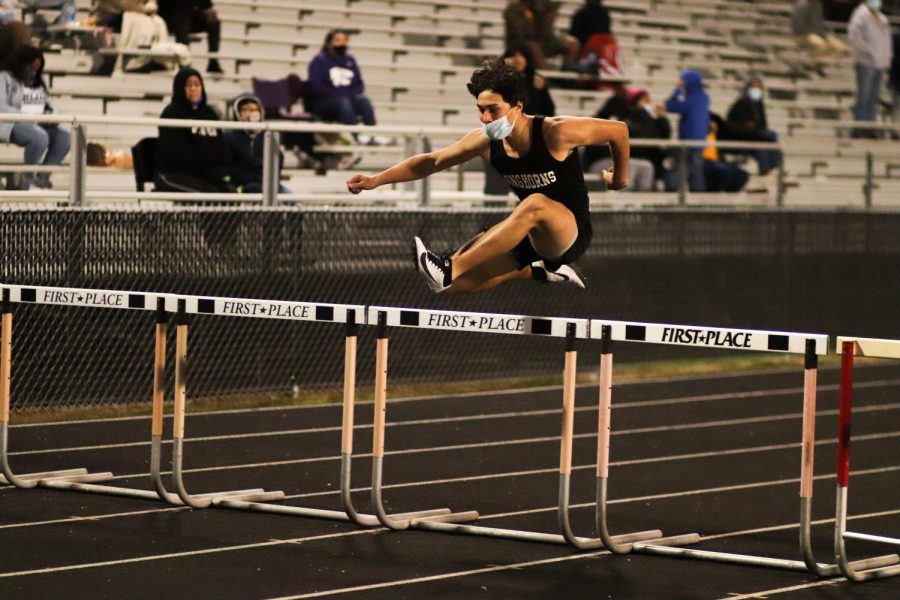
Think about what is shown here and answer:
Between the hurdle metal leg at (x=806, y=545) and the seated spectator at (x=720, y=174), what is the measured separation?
371 inches

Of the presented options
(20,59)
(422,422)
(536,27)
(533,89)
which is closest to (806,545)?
(422,422)

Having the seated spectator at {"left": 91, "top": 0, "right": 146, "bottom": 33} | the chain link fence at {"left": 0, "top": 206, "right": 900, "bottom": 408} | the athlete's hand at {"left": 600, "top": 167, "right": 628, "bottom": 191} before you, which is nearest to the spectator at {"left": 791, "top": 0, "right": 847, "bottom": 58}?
the chain link fence at {"left": 0, "top": 206, "right": 900, "bottom": 408}

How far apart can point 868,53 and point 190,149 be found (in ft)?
43.9

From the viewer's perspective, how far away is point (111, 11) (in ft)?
54.9

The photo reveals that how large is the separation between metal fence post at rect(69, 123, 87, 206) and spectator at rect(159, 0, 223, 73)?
4.94m

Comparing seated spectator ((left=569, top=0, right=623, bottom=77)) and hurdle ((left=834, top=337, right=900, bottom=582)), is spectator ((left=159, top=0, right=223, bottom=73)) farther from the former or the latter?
hurdle ((left=834, top=337, right=900, bottom=582))

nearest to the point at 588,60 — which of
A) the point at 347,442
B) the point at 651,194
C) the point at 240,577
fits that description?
the point at 651,194

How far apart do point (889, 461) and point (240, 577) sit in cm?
585

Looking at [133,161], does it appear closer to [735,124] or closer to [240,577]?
[240,577]

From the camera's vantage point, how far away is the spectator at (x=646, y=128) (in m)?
17.0

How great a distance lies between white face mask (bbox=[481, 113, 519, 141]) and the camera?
8055 mm

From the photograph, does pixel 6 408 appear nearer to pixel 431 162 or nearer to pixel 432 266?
pixel 432 266

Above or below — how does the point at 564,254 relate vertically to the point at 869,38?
below

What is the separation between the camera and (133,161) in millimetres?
13109
